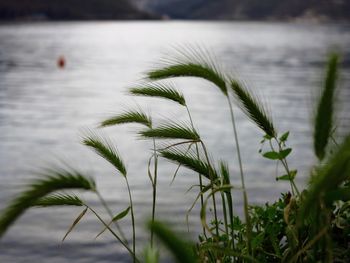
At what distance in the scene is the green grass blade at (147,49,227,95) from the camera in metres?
3.03

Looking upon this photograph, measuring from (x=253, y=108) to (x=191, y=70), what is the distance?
315 mm

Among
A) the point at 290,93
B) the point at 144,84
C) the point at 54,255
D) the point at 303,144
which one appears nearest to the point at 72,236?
the point at 54,255

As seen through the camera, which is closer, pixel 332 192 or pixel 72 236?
pixel 332 192

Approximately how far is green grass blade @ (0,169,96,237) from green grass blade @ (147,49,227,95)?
2.84 feet

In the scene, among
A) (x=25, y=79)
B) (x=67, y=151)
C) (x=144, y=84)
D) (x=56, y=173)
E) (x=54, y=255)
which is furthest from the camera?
(x=25, y=79)

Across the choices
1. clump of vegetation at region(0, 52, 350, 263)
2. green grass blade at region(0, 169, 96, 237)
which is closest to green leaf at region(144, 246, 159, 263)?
clump of vegetation at region(0, 52, 350, 263)

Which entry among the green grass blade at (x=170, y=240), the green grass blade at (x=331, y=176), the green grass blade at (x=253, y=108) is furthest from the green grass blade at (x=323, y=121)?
the green grass blade at (x=170, y=240)

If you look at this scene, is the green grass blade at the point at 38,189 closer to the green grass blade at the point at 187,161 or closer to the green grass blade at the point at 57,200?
the green grass blade at the point at 57,200

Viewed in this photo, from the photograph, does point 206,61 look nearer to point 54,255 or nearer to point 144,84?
point 144,84

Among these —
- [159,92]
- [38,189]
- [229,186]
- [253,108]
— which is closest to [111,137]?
[159,92]

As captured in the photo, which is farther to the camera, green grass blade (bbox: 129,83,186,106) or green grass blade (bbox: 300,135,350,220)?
green grass blade (bbox: 129,83,186,106)

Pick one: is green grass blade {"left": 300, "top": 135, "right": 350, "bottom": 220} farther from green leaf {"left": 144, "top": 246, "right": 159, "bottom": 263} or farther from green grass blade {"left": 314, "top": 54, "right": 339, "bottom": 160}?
green leaf {"left": 144, "top": 246, "right": 159, "bottom": 263}

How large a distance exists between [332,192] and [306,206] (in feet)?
0.44

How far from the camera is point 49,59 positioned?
52.3 metres
